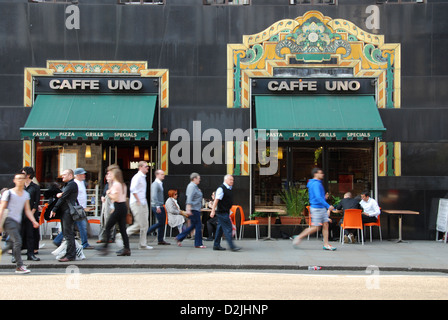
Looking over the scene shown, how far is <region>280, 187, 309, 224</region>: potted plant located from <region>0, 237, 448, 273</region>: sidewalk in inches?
44.9

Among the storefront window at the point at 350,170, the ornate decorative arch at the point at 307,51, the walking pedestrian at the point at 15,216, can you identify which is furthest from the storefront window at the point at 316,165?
the walking pedestrian at the point at 15,216

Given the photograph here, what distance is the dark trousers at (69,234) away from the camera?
31.6 feet

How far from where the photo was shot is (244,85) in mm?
14195

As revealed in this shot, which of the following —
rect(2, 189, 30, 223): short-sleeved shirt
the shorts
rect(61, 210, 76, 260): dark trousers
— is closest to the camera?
rect(2, 189, 30, 223): short-sleeved shirt

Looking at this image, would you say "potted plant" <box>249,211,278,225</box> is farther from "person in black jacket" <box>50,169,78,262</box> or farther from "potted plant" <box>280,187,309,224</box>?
"person in black jacket" <box>50,169,78,262</box>

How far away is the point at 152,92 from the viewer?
14.2 m

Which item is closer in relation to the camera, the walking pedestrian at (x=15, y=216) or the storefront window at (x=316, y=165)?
the walking pedestrian at (x=15, y=216)

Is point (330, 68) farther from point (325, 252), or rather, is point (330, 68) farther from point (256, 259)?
point (256, 259)

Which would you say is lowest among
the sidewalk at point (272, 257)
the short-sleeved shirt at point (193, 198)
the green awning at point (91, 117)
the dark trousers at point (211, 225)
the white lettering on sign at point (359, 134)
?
the sidewalk at point (272, 257)

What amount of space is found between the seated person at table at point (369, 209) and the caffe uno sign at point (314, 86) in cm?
321

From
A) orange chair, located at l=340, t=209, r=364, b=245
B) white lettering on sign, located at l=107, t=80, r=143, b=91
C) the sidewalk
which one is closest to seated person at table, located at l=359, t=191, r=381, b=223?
orange chair, located at l=340, t=209, r=364, b=245

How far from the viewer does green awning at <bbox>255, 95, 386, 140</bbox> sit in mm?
13172

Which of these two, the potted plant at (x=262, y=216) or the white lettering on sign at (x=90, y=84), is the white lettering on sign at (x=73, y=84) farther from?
the potted plant at (x=262, y=216)

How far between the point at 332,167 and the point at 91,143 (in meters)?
7.23
